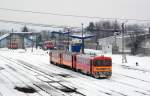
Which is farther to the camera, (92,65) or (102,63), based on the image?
(102,63)

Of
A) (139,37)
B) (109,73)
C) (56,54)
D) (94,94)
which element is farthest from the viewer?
(139,37)

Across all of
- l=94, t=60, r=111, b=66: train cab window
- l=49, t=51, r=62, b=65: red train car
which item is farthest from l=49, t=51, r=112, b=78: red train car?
l=49, t=51, r=62, b=65: red train car

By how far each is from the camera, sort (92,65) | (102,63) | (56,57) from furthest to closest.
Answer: (56,57) → (102,63) → (92,65)

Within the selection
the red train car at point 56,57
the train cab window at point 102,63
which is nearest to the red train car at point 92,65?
the train cab window at point 102,63

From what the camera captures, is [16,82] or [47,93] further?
[16,82]

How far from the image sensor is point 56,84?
34531 mm

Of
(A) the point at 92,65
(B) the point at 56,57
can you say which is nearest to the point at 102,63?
(A) the point at 92,65

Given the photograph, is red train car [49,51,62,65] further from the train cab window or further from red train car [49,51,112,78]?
the train cab window

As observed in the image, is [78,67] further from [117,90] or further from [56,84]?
[117,90]

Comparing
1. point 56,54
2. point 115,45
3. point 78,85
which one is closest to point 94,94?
point 78,85

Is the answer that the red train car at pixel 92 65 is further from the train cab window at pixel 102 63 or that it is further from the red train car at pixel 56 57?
the red train car at pixel 56 57

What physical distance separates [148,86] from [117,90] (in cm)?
443

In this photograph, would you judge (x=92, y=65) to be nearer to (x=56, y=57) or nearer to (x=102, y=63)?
(x=102, y=63)

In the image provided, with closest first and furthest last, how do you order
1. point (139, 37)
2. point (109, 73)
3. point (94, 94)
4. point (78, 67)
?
point (94, 94) < point (109, 73) < point (78, 67) < point (139, 37)
